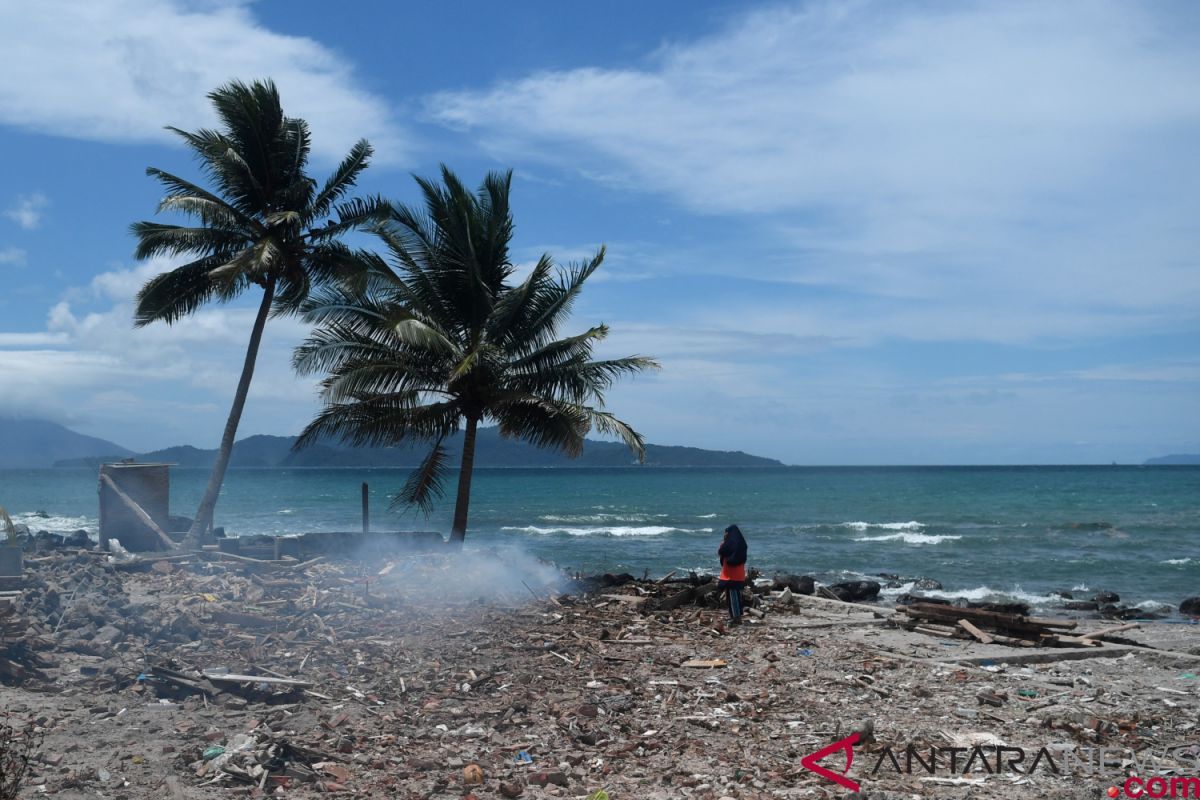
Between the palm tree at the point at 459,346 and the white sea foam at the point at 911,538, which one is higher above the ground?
the palm tree at the point at 459,346

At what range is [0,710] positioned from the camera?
9.06 m

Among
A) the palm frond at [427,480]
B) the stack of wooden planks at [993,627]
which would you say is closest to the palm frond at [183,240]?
the palm frond at [427,480]

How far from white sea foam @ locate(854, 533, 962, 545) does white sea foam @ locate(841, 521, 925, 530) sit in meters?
3.44

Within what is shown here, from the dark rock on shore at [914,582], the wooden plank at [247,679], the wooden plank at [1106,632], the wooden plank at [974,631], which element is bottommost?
the dark rock on shore at [914,582]

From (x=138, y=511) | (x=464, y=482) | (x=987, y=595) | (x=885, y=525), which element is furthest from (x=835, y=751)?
(x=885, y=525)

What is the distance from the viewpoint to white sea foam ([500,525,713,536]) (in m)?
48.1

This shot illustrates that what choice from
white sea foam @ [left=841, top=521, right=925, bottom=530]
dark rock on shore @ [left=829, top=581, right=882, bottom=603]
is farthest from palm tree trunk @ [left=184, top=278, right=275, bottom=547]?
white sea foam @ [left=841, top=521, right=925, bottom=530]

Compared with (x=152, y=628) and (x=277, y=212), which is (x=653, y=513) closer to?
(x=277, y=212)

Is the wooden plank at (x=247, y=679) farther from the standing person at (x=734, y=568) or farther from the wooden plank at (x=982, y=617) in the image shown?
the wooden plank at (x=982, y=617)

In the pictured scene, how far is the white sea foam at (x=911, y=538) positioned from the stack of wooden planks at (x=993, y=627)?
88.0 ft

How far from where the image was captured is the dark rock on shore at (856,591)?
2378 cm

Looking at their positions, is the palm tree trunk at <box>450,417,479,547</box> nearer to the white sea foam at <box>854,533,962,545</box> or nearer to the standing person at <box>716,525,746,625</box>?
the standing person at <box>716,525,746,625</box>

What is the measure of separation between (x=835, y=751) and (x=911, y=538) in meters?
38.3

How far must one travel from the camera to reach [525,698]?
1060cm
